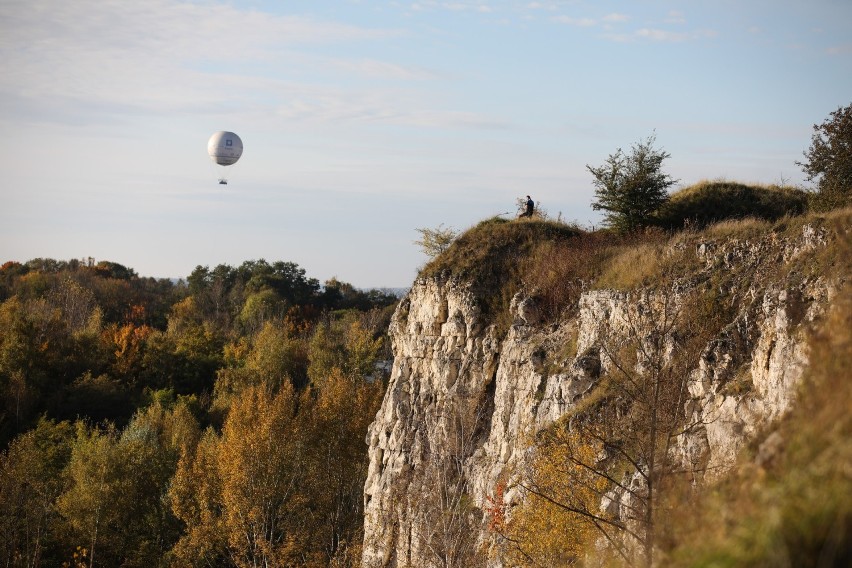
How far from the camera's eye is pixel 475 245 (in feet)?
108

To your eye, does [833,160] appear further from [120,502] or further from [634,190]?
[120,502]

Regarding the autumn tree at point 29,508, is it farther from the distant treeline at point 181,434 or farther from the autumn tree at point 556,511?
the autumn tree at point 556,511

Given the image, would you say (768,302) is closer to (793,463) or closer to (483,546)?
(483,546)

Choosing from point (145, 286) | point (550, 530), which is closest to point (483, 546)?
point (550, 530)

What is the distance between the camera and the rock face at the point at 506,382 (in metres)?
18.7

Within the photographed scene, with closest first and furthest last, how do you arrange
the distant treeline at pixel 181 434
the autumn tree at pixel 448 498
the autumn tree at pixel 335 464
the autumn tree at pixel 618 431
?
the autumn tree at pixel 618 431
the autumn tree at pixel 448 498
the distant treeline at pixel 181 434
the autumn tree at pixel 335 464

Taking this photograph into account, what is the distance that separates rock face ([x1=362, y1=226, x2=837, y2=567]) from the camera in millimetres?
18703

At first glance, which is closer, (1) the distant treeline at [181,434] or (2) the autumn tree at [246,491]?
(2) the autumn tree at [246,491]

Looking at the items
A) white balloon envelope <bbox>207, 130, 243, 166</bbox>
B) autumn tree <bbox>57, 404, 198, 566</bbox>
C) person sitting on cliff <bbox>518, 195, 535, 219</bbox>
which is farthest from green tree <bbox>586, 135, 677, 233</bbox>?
white balloon envelope <bbox>207, 130, 243, 166</bbox>

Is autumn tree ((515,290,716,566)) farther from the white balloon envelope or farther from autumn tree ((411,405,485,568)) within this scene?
the white balloon envelope

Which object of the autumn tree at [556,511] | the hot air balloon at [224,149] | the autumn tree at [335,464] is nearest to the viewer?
the autumn tree at [556,511]

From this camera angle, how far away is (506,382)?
28000 millimetres

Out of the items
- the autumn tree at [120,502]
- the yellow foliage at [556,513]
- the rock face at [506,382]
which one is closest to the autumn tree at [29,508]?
the autumn tree at [120,502]

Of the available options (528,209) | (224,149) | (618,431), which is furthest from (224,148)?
(618,431)
